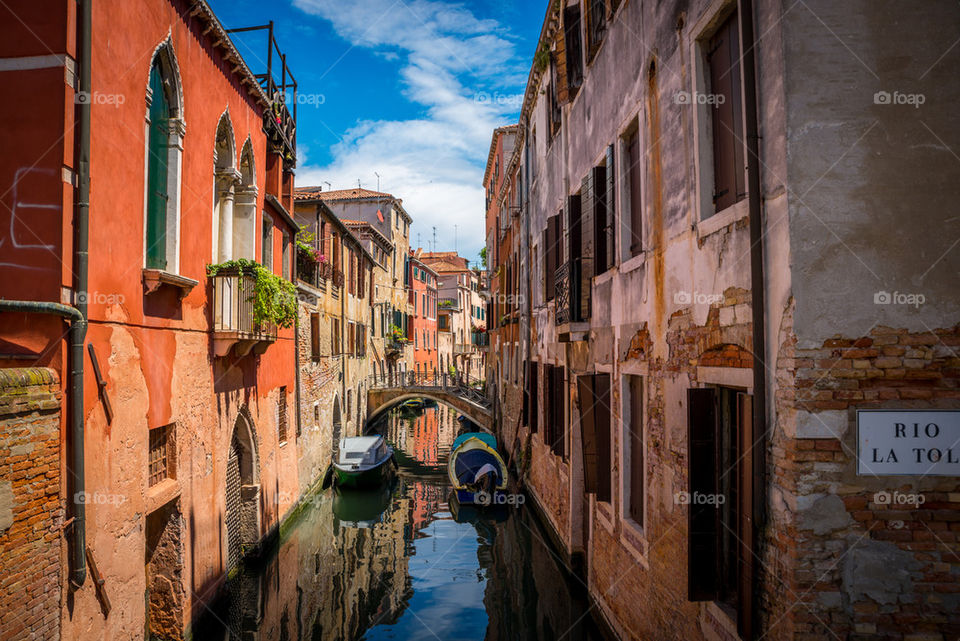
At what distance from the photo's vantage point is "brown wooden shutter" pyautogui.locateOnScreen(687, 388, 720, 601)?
456cm

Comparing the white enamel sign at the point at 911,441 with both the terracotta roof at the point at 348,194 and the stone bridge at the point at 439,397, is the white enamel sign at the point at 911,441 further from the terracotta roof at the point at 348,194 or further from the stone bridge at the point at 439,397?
the terracotta roof at the point at 348,194

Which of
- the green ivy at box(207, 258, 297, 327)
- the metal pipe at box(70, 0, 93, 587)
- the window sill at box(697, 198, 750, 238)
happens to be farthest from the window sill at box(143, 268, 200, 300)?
the window sill at box(697, 198, 750, 238)

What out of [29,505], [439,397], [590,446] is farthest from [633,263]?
[439,397]

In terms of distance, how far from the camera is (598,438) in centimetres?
785

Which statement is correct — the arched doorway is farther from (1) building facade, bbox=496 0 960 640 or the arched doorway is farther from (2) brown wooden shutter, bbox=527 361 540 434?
(1) building facade, bbox=496 0 960 640

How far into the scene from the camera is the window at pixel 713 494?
14.9ft

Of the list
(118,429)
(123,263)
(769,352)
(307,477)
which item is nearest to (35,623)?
(118,429)

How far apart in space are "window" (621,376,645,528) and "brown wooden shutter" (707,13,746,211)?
8.56ft

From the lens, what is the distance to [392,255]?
32.8 m

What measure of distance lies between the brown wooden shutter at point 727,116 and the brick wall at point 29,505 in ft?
16.7

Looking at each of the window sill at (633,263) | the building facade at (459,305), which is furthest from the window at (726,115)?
the building facade at (459,305)

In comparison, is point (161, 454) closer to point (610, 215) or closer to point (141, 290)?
point (141, 290)

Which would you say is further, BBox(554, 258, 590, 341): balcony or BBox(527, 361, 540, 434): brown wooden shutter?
BBox(527, 361, 540, 434): brown wooden shutter

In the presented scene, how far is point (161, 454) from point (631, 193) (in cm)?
595
